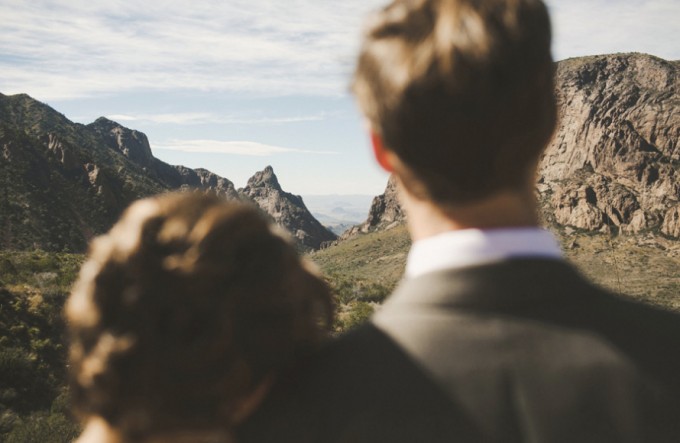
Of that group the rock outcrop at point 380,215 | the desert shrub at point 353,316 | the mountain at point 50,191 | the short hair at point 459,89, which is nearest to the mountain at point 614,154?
the rock outcrop at point 380,215

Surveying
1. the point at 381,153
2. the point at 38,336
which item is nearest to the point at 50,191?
the point at 38,336

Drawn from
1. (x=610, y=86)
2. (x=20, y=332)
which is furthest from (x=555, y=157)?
(x=20, y=332)

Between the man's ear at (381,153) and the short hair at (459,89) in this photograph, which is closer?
the short hair at (459,89)

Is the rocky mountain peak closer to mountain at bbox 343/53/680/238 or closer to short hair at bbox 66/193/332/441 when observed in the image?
mountain at bbox 343/53/680/238

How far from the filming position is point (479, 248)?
134 centimetres

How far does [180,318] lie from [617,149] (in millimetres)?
142102

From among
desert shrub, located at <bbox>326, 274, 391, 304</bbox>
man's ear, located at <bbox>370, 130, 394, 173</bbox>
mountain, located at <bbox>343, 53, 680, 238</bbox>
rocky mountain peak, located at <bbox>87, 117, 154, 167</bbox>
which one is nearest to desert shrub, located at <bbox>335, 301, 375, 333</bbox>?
desert shrub, located at <bbox>326, 274, 391, 304</bbox>

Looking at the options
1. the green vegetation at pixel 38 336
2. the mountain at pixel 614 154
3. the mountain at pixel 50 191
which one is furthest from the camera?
the mountain at pixel 614 154

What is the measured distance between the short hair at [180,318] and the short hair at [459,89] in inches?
20.3

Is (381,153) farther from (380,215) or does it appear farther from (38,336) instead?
(380,215)

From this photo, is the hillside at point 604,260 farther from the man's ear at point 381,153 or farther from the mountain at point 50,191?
the man's ear at point 381,153

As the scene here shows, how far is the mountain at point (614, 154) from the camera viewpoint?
351 feet

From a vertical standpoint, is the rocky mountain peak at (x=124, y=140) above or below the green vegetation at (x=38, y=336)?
above

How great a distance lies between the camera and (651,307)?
1.43 m
